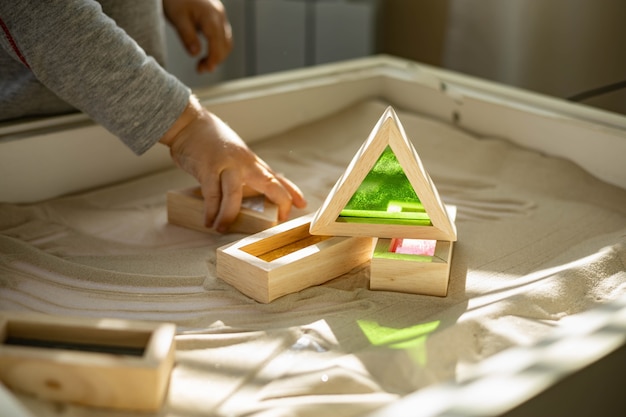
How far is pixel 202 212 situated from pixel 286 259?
25 cm

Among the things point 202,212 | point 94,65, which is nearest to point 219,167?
point 202,212

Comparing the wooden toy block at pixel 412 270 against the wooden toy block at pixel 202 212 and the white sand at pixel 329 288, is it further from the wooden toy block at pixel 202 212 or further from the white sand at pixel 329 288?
the wooden toy block at pixel 202 212

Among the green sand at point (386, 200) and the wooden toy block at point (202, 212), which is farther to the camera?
the wooden toy block at point (202, 212)

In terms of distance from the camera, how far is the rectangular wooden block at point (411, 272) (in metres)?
0.93

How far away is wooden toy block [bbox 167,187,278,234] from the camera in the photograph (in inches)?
43.6

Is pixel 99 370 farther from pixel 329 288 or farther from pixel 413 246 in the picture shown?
pixel 413 246

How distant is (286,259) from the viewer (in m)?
0.94

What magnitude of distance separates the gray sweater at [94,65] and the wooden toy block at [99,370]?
42cm

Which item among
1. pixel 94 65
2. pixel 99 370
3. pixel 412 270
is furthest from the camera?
pixel 94 65

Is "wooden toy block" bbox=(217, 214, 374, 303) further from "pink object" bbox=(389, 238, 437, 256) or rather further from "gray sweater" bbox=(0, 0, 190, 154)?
"gray sweater" bbox=(0, 0, 190, 154)

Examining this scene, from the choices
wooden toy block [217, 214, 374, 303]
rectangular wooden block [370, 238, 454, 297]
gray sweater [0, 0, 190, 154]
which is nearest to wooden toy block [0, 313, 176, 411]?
wooden toy block [217, 214, 374, 303]

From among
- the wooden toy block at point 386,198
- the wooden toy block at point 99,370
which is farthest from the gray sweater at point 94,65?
the wooden toy block at point 99,370

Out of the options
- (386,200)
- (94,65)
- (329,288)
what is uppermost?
(94,65)

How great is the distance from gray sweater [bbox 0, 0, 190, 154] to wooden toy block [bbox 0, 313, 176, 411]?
42 centimetres
